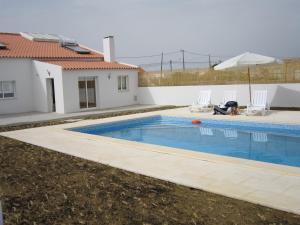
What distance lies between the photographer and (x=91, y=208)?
212 inches

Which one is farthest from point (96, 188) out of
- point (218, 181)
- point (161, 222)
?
point (218, 181)

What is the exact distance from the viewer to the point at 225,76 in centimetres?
2088

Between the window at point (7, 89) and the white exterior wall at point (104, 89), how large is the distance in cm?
394

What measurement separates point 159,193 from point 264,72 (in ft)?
50.4

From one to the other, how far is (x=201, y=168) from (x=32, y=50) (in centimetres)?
2015

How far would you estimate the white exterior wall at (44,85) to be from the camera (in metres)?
20.6

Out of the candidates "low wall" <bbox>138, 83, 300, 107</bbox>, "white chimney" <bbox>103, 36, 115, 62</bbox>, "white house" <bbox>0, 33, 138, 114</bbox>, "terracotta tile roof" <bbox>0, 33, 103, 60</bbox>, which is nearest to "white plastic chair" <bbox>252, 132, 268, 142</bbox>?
"low wall" <bbox>138, 83, 300, 107</bbox>

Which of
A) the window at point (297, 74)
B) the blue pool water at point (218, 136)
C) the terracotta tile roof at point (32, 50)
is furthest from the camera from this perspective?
the terracotta tile roof at point (32, 50)

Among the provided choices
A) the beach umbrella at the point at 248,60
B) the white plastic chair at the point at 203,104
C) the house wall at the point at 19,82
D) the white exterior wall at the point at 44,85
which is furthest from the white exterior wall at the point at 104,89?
the beach umbrella at the point at 248,60

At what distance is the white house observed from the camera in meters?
20.8

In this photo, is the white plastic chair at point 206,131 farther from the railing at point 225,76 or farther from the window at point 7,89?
the window at point 7,89

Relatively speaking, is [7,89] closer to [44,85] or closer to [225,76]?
[44,85]

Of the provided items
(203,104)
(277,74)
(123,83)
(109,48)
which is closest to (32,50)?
(109,48)

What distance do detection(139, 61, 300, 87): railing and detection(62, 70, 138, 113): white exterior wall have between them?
1257 mm
